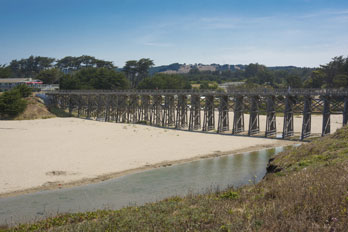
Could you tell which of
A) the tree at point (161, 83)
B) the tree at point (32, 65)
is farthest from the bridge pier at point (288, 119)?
the tree at point (32, 65)

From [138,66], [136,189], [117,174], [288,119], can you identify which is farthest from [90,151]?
[138,66]

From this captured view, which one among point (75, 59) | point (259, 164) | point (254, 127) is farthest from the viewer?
point (75, 59)

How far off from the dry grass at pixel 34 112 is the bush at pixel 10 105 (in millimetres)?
979

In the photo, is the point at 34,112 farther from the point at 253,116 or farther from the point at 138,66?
the point at 138,66

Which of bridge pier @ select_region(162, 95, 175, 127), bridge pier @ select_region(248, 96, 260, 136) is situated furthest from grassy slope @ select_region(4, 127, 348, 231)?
bridge pier @ select_region(162, 95, 175, 127)

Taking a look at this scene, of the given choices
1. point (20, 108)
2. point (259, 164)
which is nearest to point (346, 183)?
point (259, 164)

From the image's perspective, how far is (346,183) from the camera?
956 centimetres

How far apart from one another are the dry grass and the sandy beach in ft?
37.5

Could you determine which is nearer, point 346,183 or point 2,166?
point 346,183

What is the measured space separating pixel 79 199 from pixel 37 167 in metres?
7.44

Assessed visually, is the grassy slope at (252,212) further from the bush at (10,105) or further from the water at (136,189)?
the bush at (10,105)

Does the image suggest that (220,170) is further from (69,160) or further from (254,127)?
(254,127)

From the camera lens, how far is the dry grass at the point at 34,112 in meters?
53.7

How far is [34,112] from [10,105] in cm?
445
